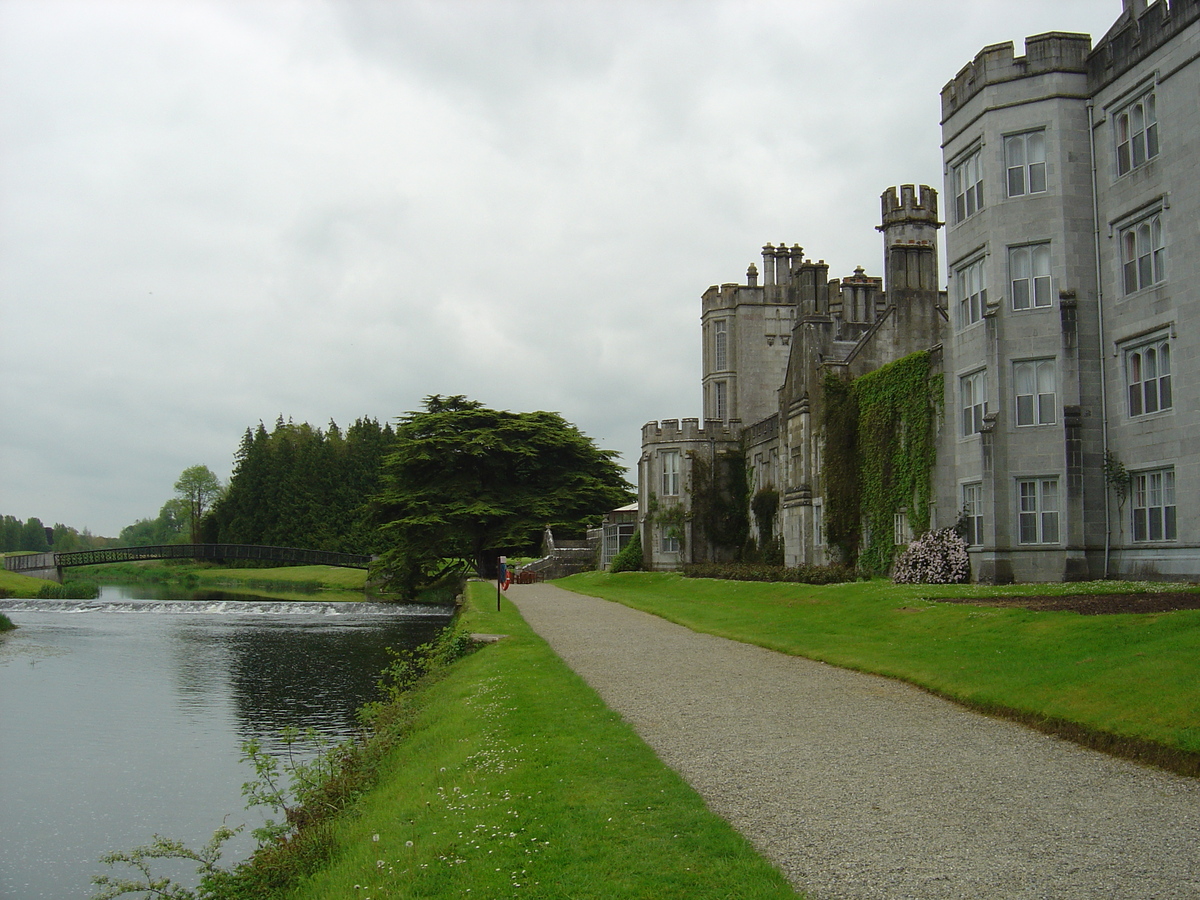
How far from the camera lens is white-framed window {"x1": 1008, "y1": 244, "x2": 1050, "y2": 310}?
24.6 m

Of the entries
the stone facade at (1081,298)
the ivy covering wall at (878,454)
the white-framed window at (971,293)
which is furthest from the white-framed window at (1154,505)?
the ivy covering wall at (878,454)

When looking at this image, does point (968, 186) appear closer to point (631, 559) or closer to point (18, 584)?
point (631, 559)

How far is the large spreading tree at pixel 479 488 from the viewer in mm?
57250

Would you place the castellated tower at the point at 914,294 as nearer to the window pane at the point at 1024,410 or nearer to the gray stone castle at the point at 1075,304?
the gray stone castle at the point at 1075,304

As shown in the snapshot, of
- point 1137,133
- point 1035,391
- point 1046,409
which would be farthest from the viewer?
point 1035,391

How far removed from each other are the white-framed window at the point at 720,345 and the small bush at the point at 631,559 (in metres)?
12.6

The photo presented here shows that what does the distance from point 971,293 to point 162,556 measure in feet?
217

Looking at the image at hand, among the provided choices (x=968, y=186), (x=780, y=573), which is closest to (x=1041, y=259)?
(x=968, y=186)

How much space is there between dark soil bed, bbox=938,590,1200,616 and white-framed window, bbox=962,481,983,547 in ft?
15.5

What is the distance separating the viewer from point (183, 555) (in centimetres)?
8356

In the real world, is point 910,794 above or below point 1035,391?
below

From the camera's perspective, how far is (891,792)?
8359mm

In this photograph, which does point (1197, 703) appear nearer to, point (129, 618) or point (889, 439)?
point (889, 439)

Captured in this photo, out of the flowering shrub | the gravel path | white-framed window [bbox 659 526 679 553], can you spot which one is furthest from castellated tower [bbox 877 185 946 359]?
the gravel path
